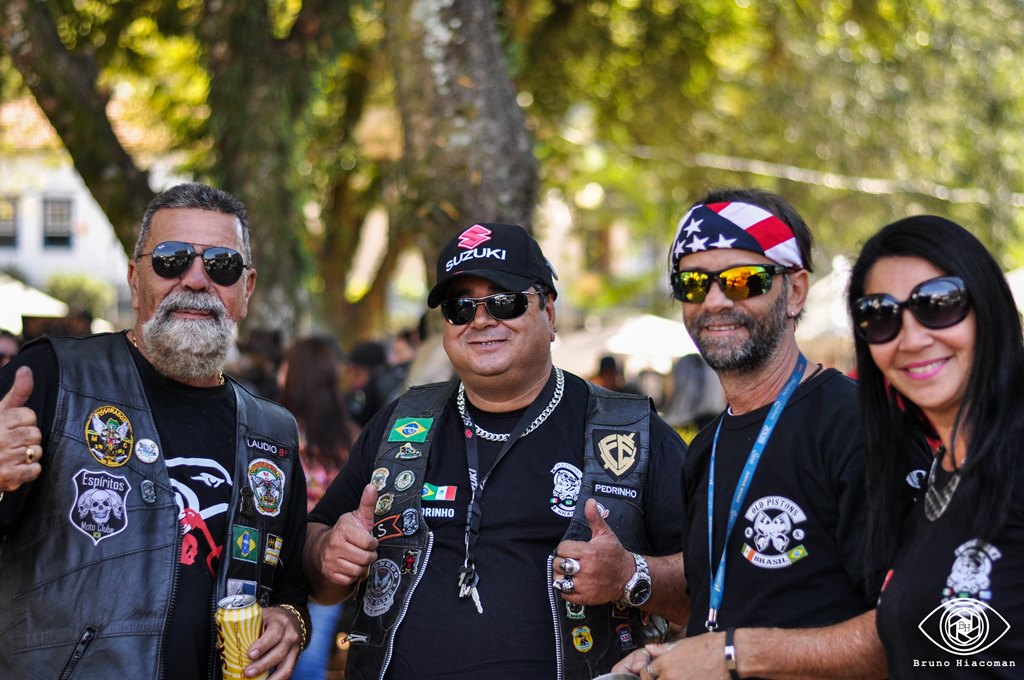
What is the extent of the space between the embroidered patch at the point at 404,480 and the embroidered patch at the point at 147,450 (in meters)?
0.78

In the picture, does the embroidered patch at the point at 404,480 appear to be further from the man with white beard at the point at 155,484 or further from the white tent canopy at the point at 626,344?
the white tent canopy at the point at 626,344

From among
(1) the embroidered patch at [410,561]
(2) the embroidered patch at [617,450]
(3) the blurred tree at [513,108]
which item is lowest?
(1) the embroidered patch at [410,561]

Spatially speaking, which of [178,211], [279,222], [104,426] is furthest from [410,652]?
[279,222]

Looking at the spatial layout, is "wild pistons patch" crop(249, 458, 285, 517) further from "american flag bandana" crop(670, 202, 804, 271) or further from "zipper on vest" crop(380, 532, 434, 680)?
"american flag bandana" crop(670, 202, 804, 271)

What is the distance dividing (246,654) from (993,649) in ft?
6.38

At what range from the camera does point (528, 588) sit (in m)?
3.48

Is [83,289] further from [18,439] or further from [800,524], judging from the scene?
[800,524]

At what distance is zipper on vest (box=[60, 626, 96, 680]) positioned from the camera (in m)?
3.06

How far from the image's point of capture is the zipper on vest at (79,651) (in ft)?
10.1

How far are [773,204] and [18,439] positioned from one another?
2188 mm

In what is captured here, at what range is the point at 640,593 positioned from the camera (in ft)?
11.0

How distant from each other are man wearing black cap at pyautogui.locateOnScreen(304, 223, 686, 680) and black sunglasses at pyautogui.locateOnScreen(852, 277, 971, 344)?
1000 millimetres

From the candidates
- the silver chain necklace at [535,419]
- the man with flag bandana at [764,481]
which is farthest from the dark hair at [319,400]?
the man with flag bandana at [764,481]

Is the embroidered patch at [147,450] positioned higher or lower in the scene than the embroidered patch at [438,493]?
higher
